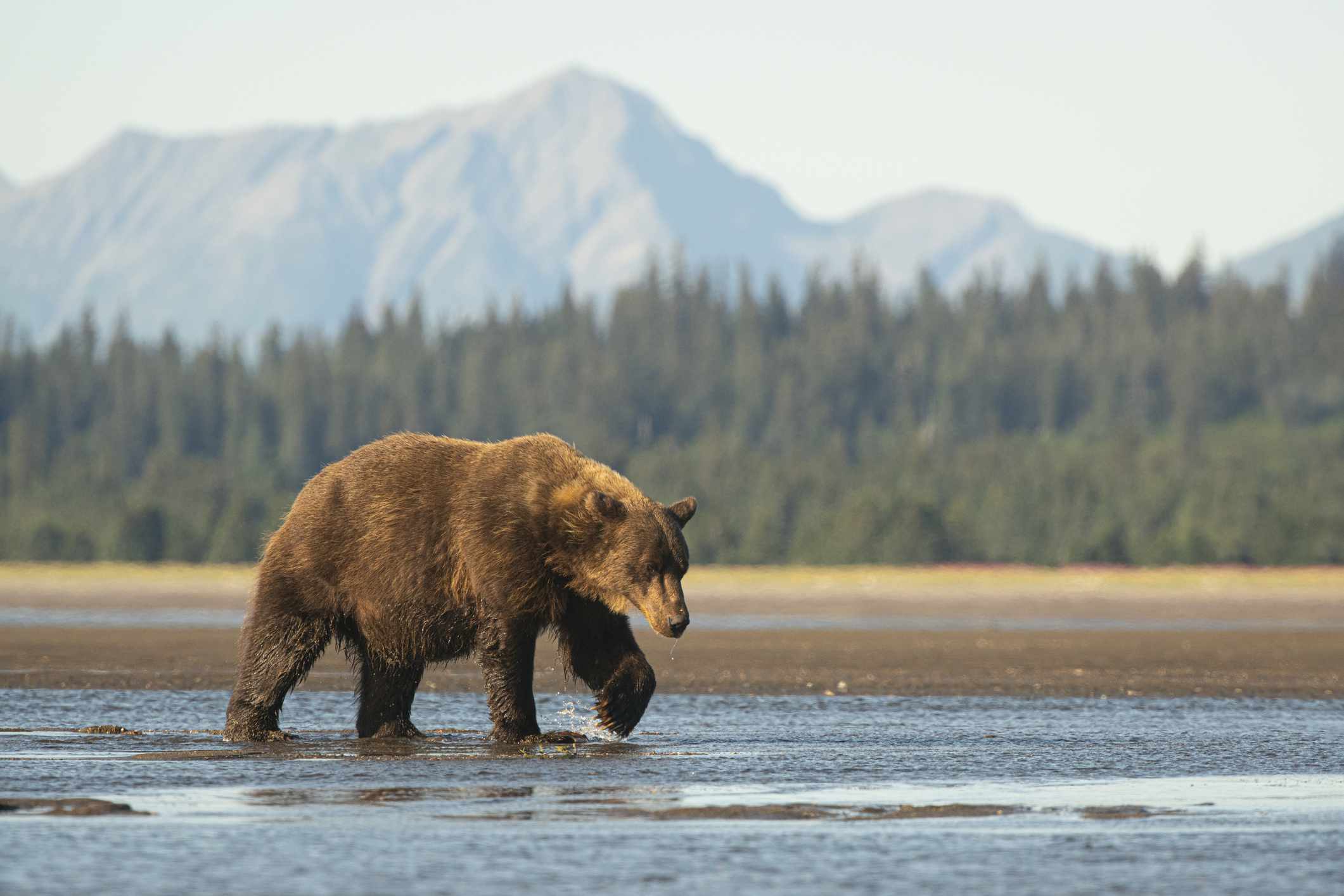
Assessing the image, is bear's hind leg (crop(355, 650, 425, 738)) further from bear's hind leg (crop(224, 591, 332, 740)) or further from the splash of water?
the splash of water

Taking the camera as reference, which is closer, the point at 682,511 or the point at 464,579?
the point at 464,579

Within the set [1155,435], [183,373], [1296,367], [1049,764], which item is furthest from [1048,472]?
[1049,764]

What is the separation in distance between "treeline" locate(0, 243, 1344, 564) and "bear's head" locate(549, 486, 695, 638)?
99286 millimetres

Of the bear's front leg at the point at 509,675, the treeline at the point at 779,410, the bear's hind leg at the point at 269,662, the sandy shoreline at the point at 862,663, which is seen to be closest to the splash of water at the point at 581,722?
the bear's front leg at the point at 509,675

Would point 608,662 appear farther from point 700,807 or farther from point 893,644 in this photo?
point 893,644

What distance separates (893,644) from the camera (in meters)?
38.9

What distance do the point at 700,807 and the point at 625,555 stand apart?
3.47 meters

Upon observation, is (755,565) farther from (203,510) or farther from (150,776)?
(150,776)

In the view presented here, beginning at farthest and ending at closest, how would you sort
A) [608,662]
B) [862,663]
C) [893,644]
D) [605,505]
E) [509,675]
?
Result: 1. [893,644]
2. [862,663]
3. [608,662]
4. [509,675]
5. [605,505]

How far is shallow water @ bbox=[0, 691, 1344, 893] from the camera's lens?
1114cm

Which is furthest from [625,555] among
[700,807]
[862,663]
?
[862,663]

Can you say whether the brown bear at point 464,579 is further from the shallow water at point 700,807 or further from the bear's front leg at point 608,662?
the shallow water at point 700,807

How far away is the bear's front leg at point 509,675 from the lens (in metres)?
16.8

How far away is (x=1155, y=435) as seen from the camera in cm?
15550
